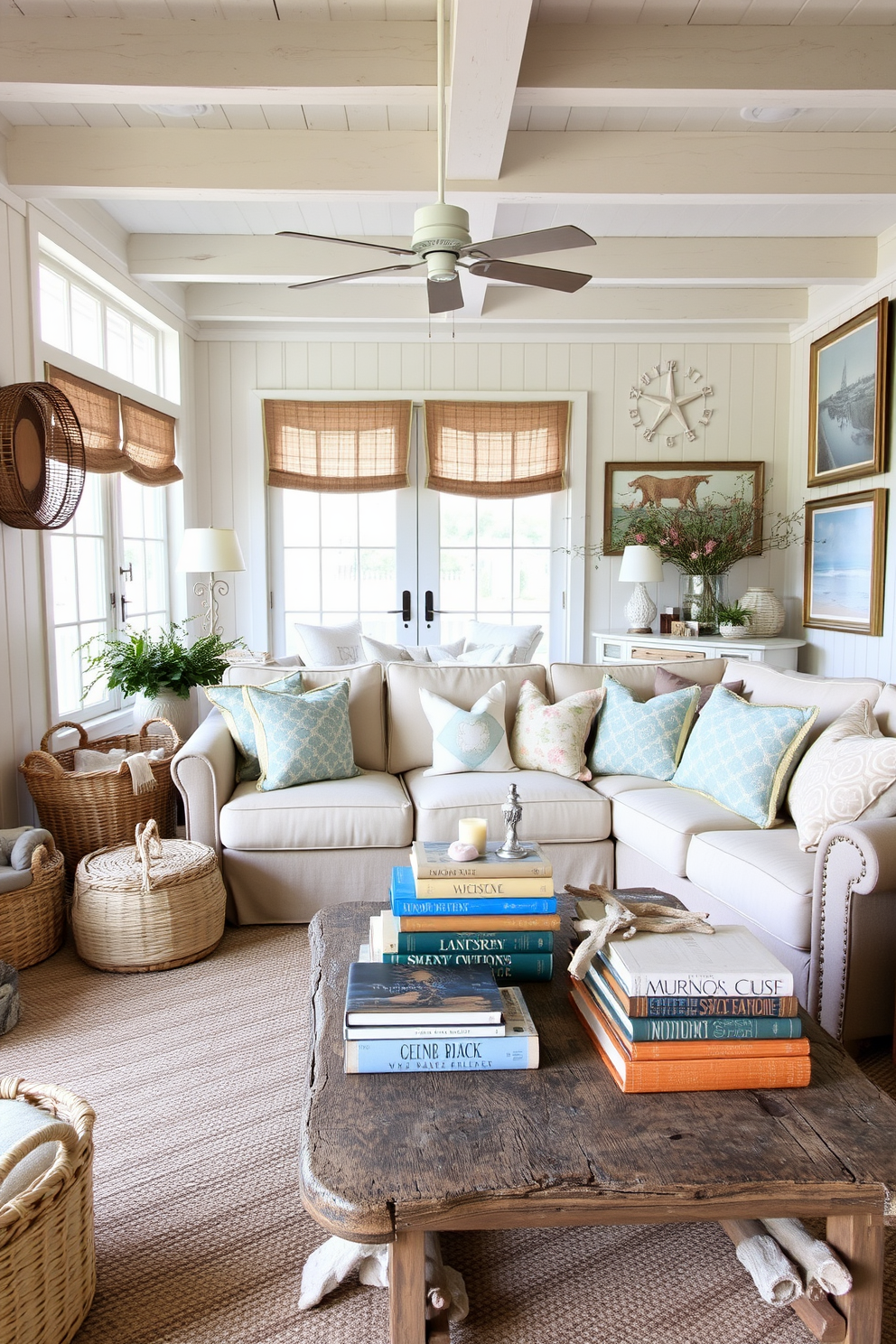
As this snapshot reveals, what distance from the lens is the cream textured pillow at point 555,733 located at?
11.6 feet

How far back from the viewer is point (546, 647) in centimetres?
654

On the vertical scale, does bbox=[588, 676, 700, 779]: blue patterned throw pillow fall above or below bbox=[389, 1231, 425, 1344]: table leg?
above

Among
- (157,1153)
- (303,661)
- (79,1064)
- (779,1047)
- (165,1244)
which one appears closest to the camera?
(779,1047)

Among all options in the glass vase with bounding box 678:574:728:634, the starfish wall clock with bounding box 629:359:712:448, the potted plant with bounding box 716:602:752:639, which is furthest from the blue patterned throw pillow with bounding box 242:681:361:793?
the starfish wall clock with bounding box 629:359:712:448

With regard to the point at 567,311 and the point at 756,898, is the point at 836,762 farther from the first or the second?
the point at 567,311

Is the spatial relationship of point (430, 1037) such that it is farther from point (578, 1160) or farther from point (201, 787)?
point (201, 787)

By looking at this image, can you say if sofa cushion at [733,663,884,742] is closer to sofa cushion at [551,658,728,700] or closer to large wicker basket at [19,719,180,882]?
sofa cushion at [551,658,728,700]

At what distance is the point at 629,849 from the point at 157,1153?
1831 millimetres

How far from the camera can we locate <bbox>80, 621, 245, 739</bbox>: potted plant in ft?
14.2

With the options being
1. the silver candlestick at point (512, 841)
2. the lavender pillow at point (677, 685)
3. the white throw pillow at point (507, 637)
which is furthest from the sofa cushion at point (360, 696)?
the silver candlestick at point (512, 841)

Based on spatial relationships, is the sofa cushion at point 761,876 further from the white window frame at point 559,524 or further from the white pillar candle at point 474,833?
the white window frame at point 559,524

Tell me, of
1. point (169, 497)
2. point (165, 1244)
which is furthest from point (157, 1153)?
point (169, 497)

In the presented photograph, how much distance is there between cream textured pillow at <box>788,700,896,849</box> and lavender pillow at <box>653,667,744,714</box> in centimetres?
67

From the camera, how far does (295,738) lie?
11.0ft
